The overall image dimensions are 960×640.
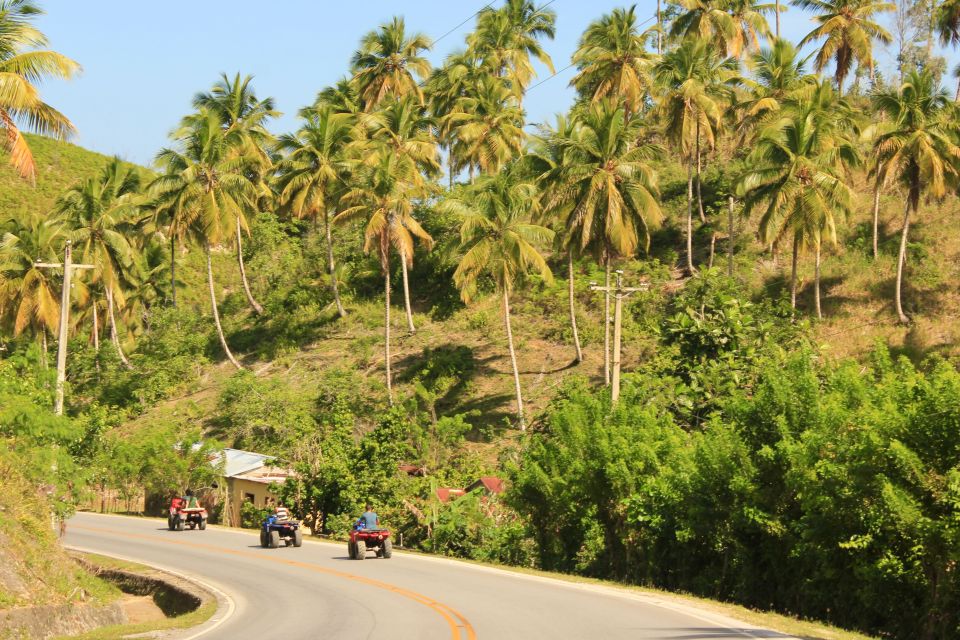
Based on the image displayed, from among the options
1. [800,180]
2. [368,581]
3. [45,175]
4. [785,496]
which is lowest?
[368,581]

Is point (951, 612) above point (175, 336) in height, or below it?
below

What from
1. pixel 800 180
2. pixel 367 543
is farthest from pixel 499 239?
pixel 367 543

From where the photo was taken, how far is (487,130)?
186ft

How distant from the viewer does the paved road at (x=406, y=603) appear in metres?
14.9

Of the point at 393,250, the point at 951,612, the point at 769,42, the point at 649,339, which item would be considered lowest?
the point at 951,612

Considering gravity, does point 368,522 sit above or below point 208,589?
above

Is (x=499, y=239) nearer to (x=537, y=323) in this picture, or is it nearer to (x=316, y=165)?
(x=537, y=323)

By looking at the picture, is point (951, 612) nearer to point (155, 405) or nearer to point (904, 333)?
point (904, 333)

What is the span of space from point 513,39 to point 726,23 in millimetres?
15552

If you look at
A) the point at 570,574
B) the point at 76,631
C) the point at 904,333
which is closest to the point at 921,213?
the point at 904,333

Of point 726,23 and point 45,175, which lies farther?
point 45,175

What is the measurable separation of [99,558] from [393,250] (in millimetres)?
26613

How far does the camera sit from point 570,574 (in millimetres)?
25578

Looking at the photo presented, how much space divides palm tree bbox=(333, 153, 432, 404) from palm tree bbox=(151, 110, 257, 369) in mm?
7932
